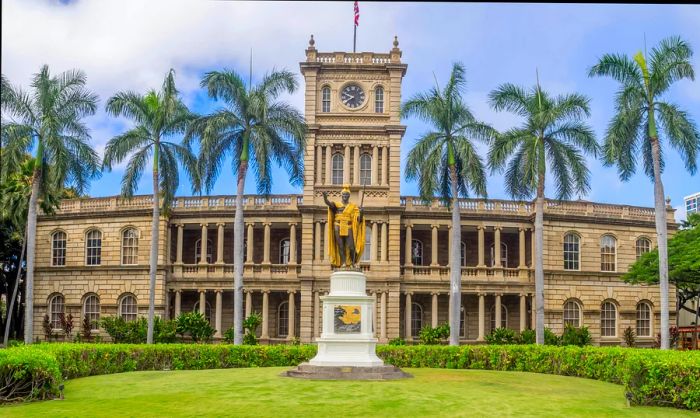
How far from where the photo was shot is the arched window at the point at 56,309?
148ft

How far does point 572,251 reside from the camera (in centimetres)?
4484

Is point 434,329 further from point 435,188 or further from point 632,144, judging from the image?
point 632,144

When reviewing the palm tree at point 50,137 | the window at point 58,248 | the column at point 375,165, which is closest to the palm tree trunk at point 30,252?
the palm tree at point 50,137

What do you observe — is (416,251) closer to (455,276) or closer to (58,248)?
(455,276)

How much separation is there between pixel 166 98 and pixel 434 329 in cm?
1766

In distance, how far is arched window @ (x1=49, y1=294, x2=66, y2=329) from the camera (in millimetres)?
45188

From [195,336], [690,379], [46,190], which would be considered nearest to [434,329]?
[195,336]

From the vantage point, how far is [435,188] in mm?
34031

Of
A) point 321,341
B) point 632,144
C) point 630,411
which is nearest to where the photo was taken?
point 630,411

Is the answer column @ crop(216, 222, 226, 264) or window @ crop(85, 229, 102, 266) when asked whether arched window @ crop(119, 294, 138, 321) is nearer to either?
window @ crop(85, 229, 102, 266)

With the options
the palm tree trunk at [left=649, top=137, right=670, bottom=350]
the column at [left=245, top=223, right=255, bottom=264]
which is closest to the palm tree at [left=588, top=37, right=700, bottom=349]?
the palm tree trunk at [left=649, top=137, right=670, bottom=350]

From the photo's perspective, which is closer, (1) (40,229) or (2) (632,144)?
(2) (632,144)

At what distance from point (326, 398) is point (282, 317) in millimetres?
29035

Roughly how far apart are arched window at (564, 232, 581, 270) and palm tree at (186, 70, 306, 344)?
1906cm
